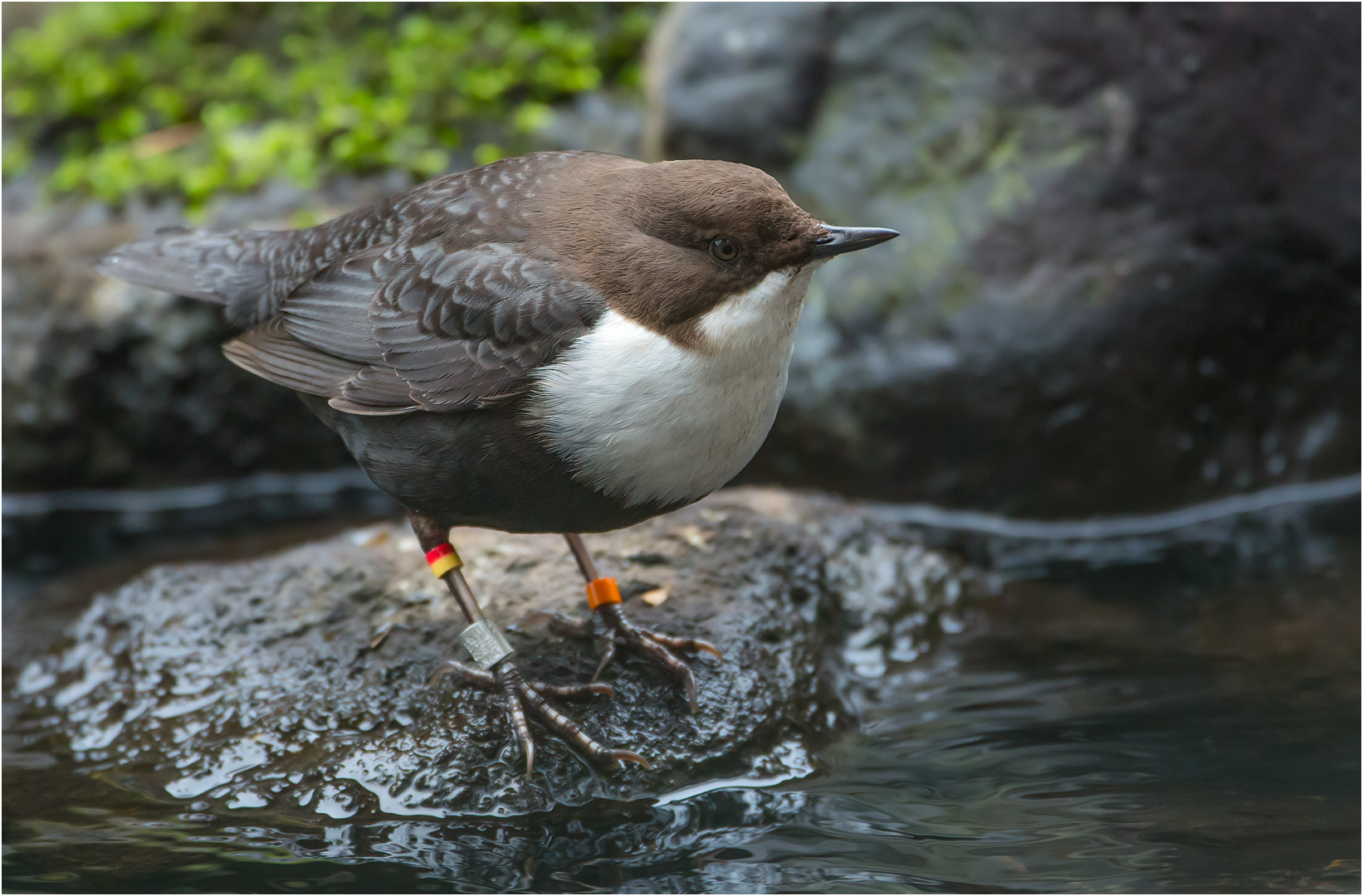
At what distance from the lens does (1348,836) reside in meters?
2.93

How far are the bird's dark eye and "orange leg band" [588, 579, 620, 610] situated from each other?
3.44 ft

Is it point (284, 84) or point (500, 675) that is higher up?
point (284, 84)

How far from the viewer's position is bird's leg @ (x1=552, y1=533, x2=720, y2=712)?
3418 millimetres

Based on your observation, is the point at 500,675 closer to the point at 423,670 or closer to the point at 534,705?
the point at 534,705

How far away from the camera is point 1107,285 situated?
17.1 ft

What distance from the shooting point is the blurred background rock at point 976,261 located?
17.2 feet

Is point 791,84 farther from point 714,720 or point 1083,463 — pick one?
point 714,720

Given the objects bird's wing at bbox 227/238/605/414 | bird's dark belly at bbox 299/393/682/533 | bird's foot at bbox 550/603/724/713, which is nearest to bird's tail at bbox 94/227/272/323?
bird's wing at bbox 227/238/605/414

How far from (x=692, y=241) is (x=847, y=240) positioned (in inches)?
14.5

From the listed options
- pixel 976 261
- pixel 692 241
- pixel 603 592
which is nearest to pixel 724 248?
pixel 692 241

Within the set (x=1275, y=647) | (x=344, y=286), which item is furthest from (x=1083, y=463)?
(x=344, y=286)

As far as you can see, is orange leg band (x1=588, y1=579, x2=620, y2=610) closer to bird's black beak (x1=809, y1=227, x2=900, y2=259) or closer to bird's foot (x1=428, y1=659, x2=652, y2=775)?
bird's foot (x1=428, y1=659, x2=652, y2=775)

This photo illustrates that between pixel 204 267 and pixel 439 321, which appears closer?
pixel 439 321

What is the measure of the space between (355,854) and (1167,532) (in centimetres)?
365
